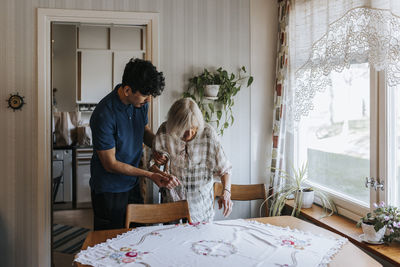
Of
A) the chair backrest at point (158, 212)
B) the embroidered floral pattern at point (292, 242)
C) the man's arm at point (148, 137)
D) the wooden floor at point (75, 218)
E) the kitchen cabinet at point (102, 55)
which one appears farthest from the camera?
the wooden floor at point (75, 218)

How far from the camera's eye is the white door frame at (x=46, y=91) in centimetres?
282

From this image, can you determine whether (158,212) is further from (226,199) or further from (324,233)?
(324,233)

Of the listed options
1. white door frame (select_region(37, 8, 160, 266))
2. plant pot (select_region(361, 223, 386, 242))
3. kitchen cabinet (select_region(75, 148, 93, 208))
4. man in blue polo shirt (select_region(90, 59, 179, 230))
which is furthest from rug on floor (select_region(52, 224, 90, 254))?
plant pot (select_region(361, 223, 386, 242))

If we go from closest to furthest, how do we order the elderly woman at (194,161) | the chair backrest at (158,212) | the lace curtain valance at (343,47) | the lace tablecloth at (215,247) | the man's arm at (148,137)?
the lace tablecloth at (215,247) → the lace curtain valance at (343,47) → the chair backrest at (158,212) → the elderly woman at (194,161) → the man's arm at (148,137)

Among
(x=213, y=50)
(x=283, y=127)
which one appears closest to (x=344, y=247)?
(x=283, y=127)

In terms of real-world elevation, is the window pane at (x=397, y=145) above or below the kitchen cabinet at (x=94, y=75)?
below

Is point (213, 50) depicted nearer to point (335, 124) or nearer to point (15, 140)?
point (335, 124)

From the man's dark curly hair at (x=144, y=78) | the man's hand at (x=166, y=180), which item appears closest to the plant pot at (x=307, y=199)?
the man's hand at (x=166, y=180)

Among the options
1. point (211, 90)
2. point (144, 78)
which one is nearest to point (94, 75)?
point (211, 90)

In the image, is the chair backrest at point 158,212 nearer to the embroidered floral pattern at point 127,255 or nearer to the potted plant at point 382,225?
the embroidered floral pattern at point 127,255

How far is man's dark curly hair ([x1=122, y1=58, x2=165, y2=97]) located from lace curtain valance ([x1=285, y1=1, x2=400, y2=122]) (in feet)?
3.22

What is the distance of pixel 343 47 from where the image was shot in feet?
6.88

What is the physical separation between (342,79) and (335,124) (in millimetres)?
336

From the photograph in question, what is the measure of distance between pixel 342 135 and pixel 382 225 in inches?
32.3
